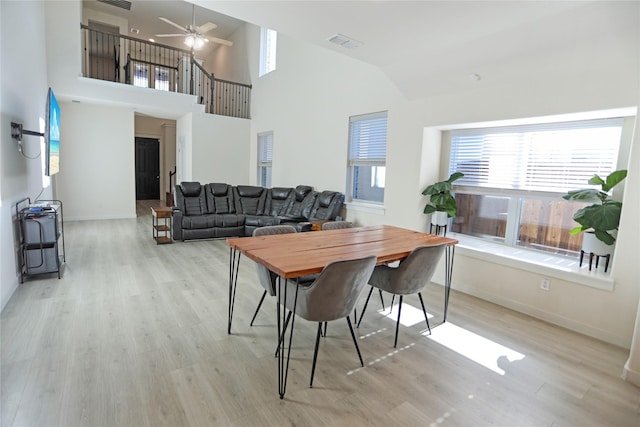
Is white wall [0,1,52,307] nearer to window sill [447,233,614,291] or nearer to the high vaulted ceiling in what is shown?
the high vaulted ceiling

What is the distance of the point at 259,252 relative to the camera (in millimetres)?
2193

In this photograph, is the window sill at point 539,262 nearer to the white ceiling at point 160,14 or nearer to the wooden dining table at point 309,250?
the wooden dining table at point 309,250

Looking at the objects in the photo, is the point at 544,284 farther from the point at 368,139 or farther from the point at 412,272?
the point at 368,139

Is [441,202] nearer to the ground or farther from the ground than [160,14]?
nearer to the ground

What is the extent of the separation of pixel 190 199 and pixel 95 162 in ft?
9.66

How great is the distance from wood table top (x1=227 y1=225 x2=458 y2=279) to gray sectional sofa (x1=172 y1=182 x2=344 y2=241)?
215cm

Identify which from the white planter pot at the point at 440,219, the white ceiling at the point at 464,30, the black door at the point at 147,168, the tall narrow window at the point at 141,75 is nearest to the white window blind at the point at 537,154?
the white planter pot at the point at 440,219

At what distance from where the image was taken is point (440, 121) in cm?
388

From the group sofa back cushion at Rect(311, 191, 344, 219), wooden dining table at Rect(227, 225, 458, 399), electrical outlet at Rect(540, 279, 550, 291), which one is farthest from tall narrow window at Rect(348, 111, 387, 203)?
electrical outlet at Rect(540, 279, 550, 291)

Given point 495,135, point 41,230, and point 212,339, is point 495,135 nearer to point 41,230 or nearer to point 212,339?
point 212,339

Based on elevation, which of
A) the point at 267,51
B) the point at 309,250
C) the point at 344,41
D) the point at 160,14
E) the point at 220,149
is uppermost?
the point at 160,14

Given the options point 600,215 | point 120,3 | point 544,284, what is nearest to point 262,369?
point 544,284

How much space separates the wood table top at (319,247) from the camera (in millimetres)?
1958

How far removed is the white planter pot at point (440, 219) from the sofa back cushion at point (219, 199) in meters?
4.05
